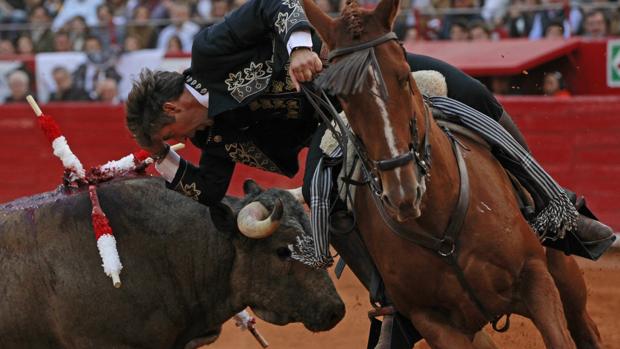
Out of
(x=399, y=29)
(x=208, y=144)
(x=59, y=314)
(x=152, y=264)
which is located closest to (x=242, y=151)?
(x=208, y=144)

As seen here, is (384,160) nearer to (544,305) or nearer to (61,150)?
(544,305)

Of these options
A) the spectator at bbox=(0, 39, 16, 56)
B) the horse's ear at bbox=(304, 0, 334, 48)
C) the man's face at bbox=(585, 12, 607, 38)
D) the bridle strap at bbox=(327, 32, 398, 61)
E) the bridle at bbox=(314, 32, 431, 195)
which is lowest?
the spectator at bbox=(0, 39, 16, 56)

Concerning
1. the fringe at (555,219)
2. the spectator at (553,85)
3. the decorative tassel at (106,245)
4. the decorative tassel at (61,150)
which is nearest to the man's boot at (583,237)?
the fringe at (555,219)

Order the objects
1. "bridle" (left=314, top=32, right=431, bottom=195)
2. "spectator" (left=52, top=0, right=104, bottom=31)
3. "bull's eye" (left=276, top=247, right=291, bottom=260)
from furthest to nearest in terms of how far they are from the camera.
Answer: "spectator" (left=52, top=0, right=104, bottom=31), "bull's eye" (left=276, top=247, right=291, bottom=260), "bridle" (left=314, top=32, right=431, bottom=195)

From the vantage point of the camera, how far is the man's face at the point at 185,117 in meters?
5.30

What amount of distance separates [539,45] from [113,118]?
3.82 metres

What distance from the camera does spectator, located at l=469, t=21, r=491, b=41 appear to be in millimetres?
11258

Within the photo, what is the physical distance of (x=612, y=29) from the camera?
34.9ft

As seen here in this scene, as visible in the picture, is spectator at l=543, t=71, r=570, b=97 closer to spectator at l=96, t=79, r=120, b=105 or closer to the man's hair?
spectator at l=96, t=79, r=120, b=105

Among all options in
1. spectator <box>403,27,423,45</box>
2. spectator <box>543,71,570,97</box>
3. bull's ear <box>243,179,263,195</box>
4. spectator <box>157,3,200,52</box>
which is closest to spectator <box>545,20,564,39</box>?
spectator <box>543,71,570,97</box>

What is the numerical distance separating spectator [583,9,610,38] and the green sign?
9.7 inches

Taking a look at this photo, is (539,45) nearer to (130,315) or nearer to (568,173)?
(568,173)

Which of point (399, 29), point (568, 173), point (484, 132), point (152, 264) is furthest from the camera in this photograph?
point (399, 29)

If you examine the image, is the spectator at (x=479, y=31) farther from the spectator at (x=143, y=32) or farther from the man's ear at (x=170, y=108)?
the man's ear at (x=170, y=108)
